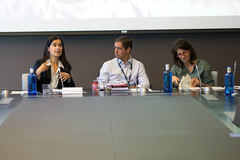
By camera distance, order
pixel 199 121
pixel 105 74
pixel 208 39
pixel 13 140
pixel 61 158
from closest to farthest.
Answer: pixel 61 158, pixel 13 140, pixel 199 121, pixel 105 74, pixel 208 39

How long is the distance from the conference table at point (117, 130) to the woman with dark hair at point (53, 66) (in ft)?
4.90

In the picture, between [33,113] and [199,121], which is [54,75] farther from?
[199,121]

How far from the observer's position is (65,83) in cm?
370

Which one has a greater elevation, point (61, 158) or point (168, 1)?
point (168, 1)

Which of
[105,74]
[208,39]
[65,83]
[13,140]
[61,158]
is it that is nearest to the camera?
[61,158]

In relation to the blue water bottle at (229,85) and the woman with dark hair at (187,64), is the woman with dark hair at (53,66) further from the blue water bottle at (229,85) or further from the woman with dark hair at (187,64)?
the blue water bottle at (229,85)

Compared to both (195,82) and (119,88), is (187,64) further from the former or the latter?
(119,88)

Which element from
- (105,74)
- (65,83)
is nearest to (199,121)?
(65,83)

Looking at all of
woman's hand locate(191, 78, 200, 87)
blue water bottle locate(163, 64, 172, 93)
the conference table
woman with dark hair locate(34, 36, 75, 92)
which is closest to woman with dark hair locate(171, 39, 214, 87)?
woman's hand locate(191, 78, 200, 87)

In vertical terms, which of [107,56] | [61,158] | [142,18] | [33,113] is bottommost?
[61,158]

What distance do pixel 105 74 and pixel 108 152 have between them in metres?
2.64

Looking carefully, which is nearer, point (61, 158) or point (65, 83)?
point (61, 158)

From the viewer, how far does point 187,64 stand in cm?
401

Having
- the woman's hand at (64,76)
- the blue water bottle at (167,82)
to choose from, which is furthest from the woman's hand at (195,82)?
the woman's hand at (64,76)
